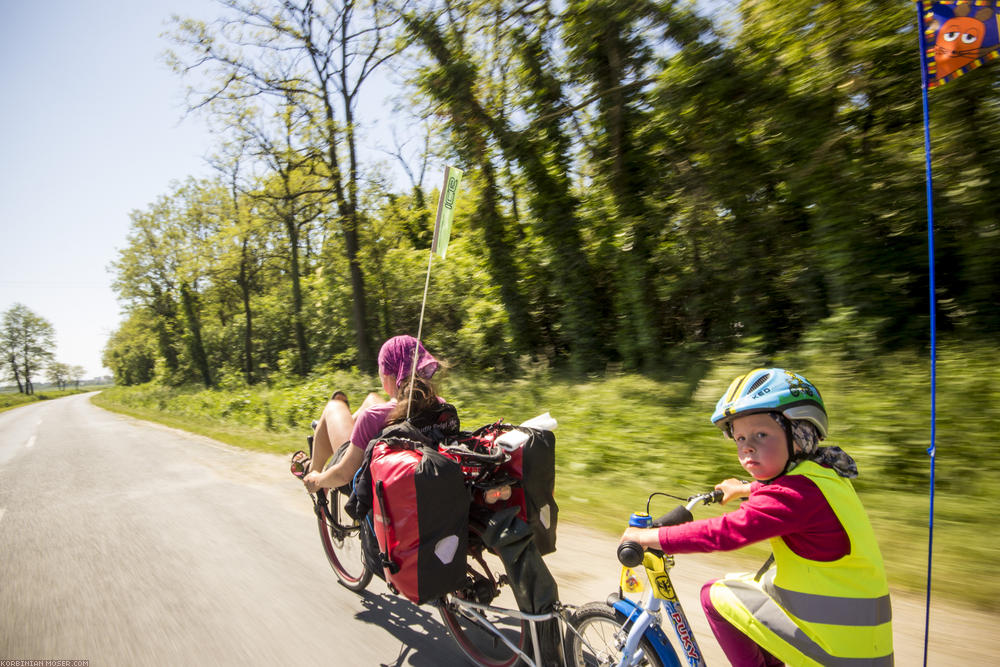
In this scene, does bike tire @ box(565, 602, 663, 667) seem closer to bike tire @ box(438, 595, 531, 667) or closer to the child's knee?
the child's knee

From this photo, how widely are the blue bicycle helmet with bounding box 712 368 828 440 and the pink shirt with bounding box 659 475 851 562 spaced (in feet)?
0.66

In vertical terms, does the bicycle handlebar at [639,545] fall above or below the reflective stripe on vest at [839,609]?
above

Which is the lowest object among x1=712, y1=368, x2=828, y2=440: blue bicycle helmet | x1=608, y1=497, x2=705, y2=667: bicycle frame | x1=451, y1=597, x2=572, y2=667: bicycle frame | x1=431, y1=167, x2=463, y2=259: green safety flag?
x1=451, y1=597, x2=572, y2=667: bicycle frame

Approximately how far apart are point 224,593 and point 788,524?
4015 millimetres

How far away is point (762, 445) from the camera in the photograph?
171 cm

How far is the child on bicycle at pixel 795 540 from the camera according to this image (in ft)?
5.11

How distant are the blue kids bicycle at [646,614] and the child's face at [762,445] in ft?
0.98

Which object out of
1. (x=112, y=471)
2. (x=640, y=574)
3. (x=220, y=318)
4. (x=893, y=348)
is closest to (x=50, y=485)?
(x=112, y=471)

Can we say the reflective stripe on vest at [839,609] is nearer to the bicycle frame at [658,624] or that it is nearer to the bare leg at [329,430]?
the bicycle frame at [658,624]

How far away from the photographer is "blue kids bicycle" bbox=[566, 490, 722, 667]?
6.20 ft

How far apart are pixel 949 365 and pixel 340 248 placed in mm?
18850

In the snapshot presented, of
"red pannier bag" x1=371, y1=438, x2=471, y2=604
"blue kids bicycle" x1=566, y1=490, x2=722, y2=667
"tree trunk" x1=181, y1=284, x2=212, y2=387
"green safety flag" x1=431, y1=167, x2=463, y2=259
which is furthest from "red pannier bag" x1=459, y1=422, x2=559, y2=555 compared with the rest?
"tree trunk" x1=181, y1=284, x2=212, y2=387

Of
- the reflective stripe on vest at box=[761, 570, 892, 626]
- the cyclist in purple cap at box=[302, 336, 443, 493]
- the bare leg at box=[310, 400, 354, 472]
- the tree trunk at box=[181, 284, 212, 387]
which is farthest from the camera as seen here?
the tree trunk at box=[181, 284, 212, 387]

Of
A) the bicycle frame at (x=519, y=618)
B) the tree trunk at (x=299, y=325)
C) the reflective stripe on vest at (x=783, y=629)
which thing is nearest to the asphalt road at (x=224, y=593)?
the bicycle frame at (x=519, y=618)
